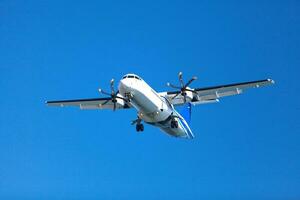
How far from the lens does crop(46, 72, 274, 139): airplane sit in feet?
119

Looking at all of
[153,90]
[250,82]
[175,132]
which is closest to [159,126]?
[175,132]

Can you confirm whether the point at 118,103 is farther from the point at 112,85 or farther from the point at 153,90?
the point at 153,90

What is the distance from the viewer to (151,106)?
37.6m

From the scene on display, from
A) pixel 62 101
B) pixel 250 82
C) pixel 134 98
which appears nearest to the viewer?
pixel 134 98

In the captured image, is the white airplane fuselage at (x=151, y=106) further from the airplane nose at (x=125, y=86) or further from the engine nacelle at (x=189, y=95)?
the engine nacelle at (x=189, y=95)

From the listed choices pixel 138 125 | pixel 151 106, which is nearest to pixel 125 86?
pixel 151 106

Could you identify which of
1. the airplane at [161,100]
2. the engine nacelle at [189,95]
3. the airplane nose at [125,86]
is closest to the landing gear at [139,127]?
the airplane at [161,100]

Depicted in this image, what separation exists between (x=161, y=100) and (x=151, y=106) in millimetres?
1711

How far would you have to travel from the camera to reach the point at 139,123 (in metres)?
41.6

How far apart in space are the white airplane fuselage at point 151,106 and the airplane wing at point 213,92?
3.67 ft

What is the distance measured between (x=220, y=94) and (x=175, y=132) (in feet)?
18.2

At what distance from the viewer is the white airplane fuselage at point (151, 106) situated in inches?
1411

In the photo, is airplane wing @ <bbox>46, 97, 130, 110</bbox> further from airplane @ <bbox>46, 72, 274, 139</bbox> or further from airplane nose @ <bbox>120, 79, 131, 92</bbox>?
airplane nose @ <bbox>120, 79, 131, 92</bbox>

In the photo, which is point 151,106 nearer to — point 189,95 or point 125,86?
point 125,86
